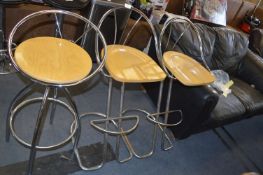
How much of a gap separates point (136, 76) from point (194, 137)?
1.08 metres

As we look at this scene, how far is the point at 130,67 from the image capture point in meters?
1.60

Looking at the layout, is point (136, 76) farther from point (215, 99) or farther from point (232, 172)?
point (232, 172)

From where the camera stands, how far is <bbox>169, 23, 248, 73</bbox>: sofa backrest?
232cm

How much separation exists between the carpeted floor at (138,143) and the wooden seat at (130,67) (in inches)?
26.3

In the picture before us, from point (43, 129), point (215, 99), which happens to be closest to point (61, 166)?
point (43, 129)

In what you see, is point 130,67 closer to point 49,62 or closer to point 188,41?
point 49,62

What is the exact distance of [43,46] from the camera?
4.44 feet

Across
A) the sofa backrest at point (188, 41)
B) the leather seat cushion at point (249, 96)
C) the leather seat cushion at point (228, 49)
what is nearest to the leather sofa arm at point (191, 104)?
the sofa backrest at point (188, 41)

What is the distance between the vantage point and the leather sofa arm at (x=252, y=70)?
2633mm

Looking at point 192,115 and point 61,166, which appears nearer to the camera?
point 61,166

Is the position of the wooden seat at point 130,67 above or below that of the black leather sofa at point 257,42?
above

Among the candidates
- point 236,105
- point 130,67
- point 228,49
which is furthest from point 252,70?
point 130,67

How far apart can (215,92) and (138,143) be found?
0.70 meters

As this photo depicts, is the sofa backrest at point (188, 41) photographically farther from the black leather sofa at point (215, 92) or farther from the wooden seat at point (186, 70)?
the wooden seat at point (186, 70)
